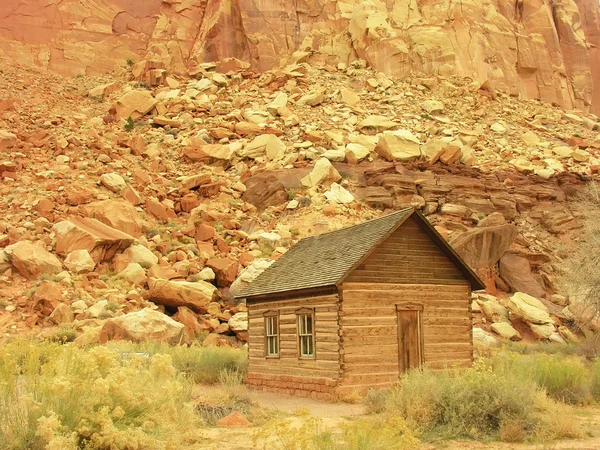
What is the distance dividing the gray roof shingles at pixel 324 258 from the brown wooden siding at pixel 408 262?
34 cm

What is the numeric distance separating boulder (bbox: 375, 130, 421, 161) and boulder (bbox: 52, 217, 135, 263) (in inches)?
639

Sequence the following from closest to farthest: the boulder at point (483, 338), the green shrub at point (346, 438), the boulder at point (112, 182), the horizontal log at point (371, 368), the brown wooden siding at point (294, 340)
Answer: the green shrub at point (346, 438) → the horizontal log at point (371, 368) → the brown wooden siding at point (294, 340) → the boulder at point (483, 338) → the boulder at point (112, 182)

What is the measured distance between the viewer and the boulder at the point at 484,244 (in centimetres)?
3153

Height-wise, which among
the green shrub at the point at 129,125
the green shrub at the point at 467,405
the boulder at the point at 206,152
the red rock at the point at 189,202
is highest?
the green shrub at the point at 129,125

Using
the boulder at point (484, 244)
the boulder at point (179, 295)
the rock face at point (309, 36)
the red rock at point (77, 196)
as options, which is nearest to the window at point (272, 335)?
the boulder at point (179, 295)

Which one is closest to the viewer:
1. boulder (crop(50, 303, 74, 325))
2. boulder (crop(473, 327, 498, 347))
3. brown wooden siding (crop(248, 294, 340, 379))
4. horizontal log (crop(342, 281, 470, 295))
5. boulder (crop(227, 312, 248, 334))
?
brown wooden siding (crop(248, 294, 340, 379))

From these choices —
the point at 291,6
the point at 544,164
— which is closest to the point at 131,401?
the point at 544,164

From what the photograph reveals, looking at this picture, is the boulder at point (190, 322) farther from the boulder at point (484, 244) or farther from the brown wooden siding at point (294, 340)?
the boulder at point (484, 244)

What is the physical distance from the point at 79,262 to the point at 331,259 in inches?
555

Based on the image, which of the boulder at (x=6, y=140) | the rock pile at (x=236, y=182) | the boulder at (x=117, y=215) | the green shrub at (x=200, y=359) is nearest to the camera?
the green shrub at (x=200, y=359)

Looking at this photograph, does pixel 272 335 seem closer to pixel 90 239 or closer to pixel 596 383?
pixel 596 383

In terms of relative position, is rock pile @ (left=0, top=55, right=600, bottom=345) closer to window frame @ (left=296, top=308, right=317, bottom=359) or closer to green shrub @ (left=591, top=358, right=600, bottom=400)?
window frame @ (left=296, top=308, right=317, bottom=359)

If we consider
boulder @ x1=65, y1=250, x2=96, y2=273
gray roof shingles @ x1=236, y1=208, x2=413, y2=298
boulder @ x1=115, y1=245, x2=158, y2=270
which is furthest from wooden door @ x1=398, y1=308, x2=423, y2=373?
boulder @ x1=65, y1=250, x2=96, y2=273

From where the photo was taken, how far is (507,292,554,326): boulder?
28.4 metres
